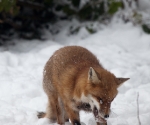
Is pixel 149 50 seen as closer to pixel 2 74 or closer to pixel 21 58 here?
pixel 21 58

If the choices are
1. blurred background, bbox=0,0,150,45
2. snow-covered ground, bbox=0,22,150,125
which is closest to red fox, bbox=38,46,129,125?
snow-covered ground, bbox=0,22,150,125

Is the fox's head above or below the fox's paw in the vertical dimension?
above

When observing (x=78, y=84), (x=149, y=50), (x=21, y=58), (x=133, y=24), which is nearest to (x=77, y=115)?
(x=78, y=84)

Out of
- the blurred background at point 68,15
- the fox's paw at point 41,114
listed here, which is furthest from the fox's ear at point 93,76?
the blurred background at point 68,15

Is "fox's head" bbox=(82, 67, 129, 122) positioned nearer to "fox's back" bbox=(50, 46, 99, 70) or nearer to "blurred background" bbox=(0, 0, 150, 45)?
"fox's back" bbox=(50, 46, 99, 70)

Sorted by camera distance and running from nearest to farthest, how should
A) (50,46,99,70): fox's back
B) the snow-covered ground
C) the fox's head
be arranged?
1. the fox's head
2. (50,46,99,70): fox's back
3. the snow-covered ground

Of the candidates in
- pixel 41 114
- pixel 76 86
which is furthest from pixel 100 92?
pixel 41 114

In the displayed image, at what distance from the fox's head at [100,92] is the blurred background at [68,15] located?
512cm

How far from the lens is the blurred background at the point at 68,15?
366 inches

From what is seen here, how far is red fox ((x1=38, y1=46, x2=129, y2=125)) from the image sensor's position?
419 cm

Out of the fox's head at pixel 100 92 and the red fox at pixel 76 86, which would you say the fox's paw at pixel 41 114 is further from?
the fox's head at pixel 100 92

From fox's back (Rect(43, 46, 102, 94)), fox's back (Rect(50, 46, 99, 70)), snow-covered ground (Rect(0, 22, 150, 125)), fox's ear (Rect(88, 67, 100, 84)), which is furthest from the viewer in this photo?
snow-covered ground (Rect(0, 22, 150, 125))

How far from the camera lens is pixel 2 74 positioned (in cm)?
718

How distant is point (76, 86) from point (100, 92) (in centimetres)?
48
